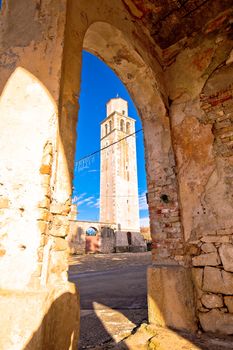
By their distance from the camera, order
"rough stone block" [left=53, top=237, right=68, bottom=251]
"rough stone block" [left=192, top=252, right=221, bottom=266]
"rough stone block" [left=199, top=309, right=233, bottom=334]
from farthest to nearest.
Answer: "rough stone block" [left=192, top=252, right=221, bottom=266]
"rough stone block" [left=199, top=309, right=233, bottom=334]
"rough stone block" [left=53, top=237, right=68, bottom=251]

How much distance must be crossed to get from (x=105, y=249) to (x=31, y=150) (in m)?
25.0

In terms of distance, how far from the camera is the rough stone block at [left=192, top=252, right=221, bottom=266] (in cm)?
257

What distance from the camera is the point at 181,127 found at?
3.24m

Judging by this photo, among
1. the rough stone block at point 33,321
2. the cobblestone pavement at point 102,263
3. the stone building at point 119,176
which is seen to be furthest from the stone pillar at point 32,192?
the stone building at point 119,176

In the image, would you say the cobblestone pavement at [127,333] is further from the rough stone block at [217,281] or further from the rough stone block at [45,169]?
the rough stone block at [45,169]

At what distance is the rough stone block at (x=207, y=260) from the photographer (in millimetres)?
2569

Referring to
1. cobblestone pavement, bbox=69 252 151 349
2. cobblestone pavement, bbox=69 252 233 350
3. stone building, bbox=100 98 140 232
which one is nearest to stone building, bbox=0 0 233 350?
cobblestone pavement, bbox=69 252 233 350

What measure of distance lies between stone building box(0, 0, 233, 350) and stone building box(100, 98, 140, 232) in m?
23.1

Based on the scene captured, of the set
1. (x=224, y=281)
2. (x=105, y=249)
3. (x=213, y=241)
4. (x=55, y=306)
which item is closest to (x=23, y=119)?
(x=55, y=306)

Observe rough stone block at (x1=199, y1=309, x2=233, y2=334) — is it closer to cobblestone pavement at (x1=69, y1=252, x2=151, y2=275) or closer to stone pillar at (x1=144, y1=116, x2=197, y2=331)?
stone pillar at (x1=144, y1=116, x2=197, y2=331)

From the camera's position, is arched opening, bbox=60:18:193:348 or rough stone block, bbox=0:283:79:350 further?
arched opening, bbox=60:18:193:348

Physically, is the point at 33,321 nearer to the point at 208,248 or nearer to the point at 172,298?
the point at 172,298

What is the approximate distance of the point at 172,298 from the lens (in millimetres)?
2631

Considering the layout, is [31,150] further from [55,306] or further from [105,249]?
[105,249]
